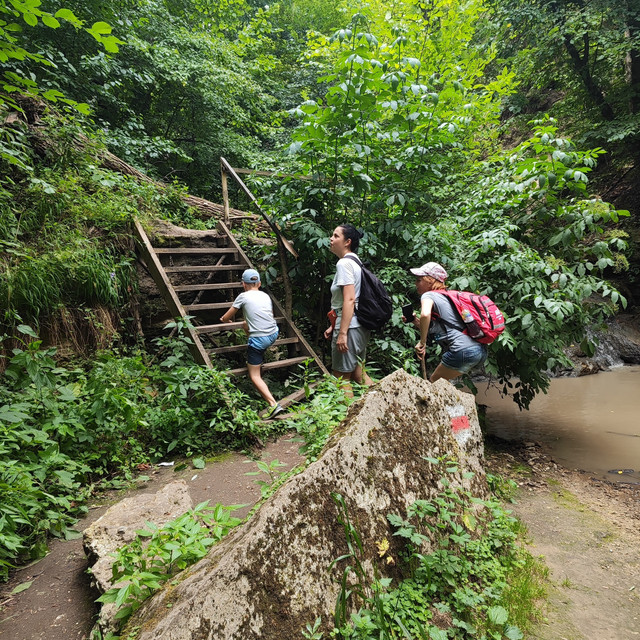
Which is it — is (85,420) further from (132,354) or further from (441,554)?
(441,554)

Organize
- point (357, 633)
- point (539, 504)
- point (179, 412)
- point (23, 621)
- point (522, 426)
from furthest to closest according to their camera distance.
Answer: point (522, 426) → point (179, 412) → point (539, 504) → point (23, 621) → point (357, 633)

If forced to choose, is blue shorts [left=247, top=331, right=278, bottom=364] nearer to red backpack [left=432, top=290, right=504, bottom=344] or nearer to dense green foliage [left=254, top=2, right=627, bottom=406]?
dense green foliage [left=254, top=2, right=627, bottom=406]

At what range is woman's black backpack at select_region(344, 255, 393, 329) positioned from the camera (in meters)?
3.94

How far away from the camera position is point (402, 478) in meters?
2.15

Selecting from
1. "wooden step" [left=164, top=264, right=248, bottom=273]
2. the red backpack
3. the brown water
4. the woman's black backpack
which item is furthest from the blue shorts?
the brown water

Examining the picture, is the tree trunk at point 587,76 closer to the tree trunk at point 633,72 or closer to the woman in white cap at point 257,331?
the tree trunk at point 633,72

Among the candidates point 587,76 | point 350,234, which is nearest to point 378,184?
point 350,234

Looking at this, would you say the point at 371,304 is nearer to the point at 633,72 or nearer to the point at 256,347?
the point at 256,347

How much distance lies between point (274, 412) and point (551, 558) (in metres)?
2.75

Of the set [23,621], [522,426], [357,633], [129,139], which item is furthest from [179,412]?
[129,139]

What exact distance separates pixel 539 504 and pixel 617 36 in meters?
11.2

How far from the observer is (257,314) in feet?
14.9

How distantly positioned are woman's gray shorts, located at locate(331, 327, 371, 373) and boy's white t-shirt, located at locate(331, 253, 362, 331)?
0.08 m

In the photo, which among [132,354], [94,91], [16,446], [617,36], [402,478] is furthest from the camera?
[617,36]
